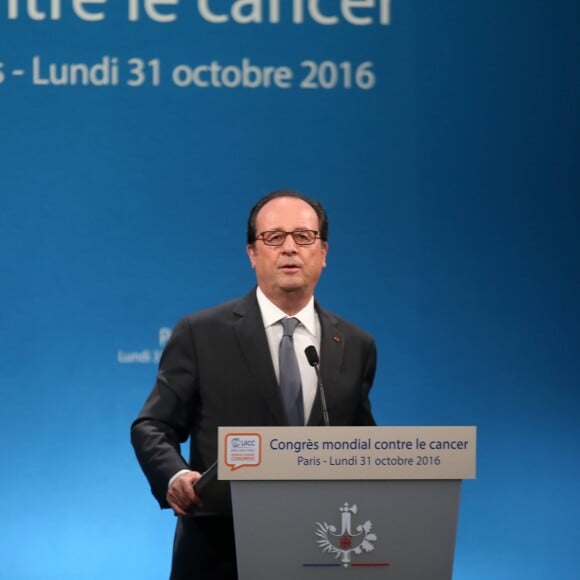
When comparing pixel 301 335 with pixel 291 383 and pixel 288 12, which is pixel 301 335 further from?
pixel 288 12

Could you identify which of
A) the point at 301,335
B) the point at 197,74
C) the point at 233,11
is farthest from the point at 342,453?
the point at 233,11

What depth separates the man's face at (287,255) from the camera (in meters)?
2.87

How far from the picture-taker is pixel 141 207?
4.17 metres

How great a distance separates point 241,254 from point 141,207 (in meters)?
0.41

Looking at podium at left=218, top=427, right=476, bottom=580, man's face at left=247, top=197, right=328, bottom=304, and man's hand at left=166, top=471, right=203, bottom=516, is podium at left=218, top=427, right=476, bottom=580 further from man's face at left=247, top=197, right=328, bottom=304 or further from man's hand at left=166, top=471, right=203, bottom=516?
man's face at left=247, top=197, right=328, bottom=304

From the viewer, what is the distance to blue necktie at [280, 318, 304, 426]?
9.17 ft

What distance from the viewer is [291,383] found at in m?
2.81

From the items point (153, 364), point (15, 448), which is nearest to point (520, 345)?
point (153, 364)

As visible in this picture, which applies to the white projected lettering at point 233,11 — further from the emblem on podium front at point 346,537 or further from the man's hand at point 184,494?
the emblem on podium front at point 346,537

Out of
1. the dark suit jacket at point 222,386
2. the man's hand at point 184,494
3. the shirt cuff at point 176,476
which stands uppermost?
the dark suit jacket at point 222,386

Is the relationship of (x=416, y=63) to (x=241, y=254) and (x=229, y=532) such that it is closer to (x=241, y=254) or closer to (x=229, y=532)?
(x=241, y=254)

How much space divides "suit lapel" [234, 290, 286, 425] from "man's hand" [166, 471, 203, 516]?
0.35 m

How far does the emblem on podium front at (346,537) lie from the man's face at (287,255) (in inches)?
33.3

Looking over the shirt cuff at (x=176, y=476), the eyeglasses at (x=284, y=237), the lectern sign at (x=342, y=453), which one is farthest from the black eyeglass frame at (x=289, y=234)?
the lectern sign at (x=342, y=453)
